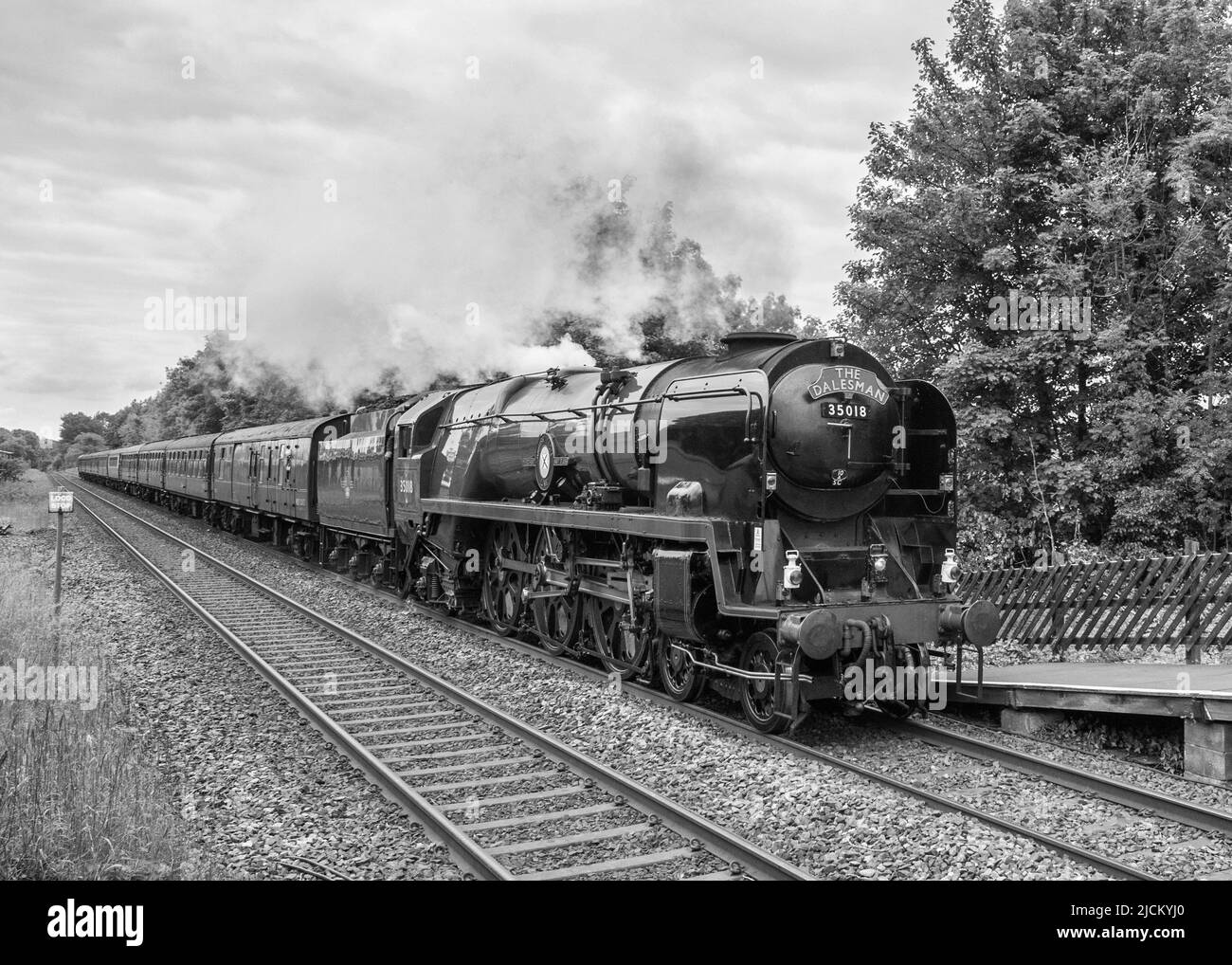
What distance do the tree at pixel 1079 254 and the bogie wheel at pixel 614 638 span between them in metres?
8.68

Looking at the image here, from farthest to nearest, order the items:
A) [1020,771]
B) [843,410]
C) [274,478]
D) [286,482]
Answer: [274,478]
[286,482]
[843,410]
[1020,771]

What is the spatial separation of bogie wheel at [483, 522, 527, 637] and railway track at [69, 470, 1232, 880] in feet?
10.0

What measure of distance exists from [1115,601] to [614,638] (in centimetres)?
519

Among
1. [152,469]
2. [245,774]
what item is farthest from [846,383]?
[152,469]

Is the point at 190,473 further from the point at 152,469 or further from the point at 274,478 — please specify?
the point at 274,478

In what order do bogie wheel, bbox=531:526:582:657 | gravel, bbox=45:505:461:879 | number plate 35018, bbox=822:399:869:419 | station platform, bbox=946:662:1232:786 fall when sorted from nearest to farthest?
gravel, bbox=45:505:461:879
station platform, bbox=946:662:1232:786
number plate 35018, bbox=822:399:869:419
bogie wheel, bbox=531:526:582:657

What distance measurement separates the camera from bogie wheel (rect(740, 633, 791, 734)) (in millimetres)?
7574

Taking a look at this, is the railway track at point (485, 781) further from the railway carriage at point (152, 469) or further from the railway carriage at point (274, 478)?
the railway carriage at point (152, 469)

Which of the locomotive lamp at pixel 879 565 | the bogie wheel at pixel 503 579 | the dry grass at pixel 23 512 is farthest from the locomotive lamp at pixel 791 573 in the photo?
the dry grass at pixel 23 512

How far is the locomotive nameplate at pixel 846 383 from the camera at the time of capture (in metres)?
7.88

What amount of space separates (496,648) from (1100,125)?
13864 millimetres

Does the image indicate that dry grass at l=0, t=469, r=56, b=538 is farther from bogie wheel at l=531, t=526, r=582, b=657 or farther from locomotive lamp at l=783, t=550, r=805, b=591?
locomotive lamp at l=783, t=550, r=805, b=591

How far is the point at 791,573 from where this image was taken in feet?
24.5

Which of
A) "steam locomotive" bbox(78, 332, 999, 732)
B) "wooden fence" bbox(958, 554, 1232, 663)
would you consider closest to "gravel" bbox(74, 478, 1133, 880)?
"steam locomotive" bbox(78, 332, 999, 732)
